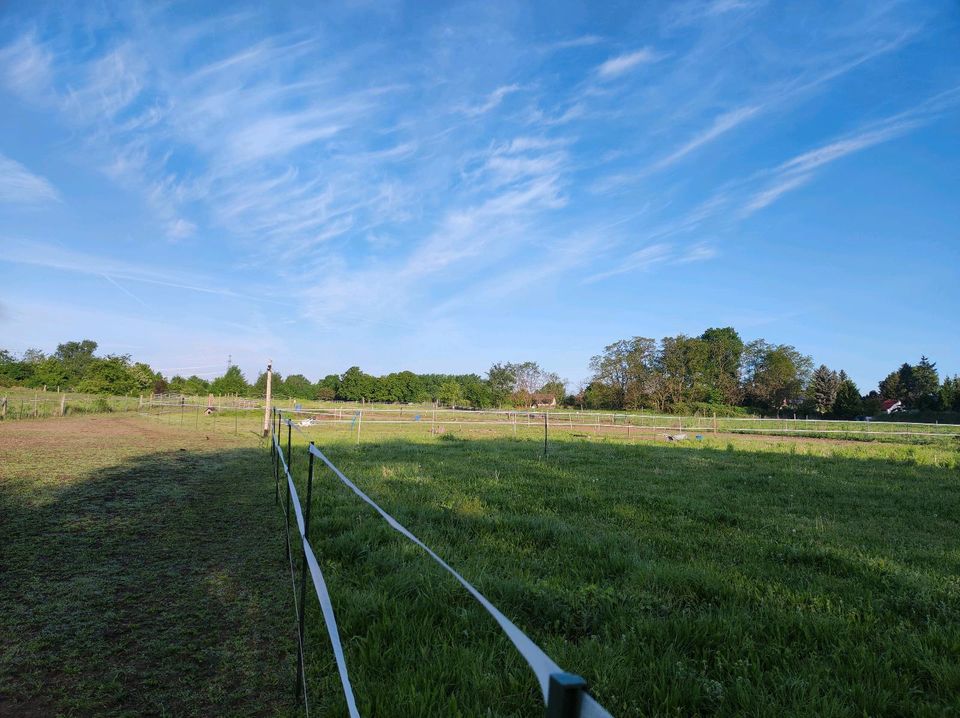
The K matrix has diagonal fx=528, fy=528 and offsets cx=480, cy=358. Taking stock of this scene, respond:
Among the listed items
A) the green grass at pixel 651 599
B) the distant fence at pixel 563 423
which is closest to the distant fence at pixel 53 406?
the distant fence at pixel 563 423

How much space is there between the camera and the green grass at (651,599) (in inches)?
112

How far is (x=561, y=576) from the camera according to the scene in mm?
4449

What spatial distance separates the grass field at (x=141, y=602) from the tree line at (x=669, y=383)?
55686 mm

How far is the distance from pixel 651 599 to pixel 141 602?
13.0 ft

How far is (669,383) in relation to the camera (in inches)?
2781

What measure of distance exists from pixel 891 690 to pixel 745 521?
3936 mm

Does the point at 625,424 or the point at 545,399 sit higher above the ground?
the point at 545,399

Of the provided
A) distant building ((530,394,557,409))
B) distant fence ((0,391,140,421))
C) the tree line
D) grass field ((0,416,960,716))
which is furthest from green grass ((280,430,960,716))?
distant building ((530,394,557,409))

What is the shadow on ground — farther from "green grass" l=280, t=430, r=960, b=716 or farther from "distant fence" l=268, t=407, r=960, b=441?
"distant fence" l=268, t=407, r=960, b=441

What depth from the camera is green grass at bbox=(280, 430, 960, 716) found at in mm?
2857

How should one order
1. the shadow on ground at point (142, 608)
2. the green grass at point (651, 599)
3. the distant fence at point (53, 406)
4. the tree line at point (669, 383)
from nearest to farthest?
the green grass at point (651, 599), the shadow on ground at point (142, 608), the distant fence at point (53, 406), the tree line at point (669, 383)

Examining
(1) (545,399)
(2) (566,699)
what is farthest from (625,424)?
(1) (545,399)

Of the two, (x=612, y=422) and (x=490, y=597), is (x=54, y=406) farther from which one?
(x=490, y=597)

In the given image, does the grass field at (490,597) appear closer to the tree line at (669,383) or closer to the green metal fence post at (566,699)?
the green metal fence post at (566,699)
